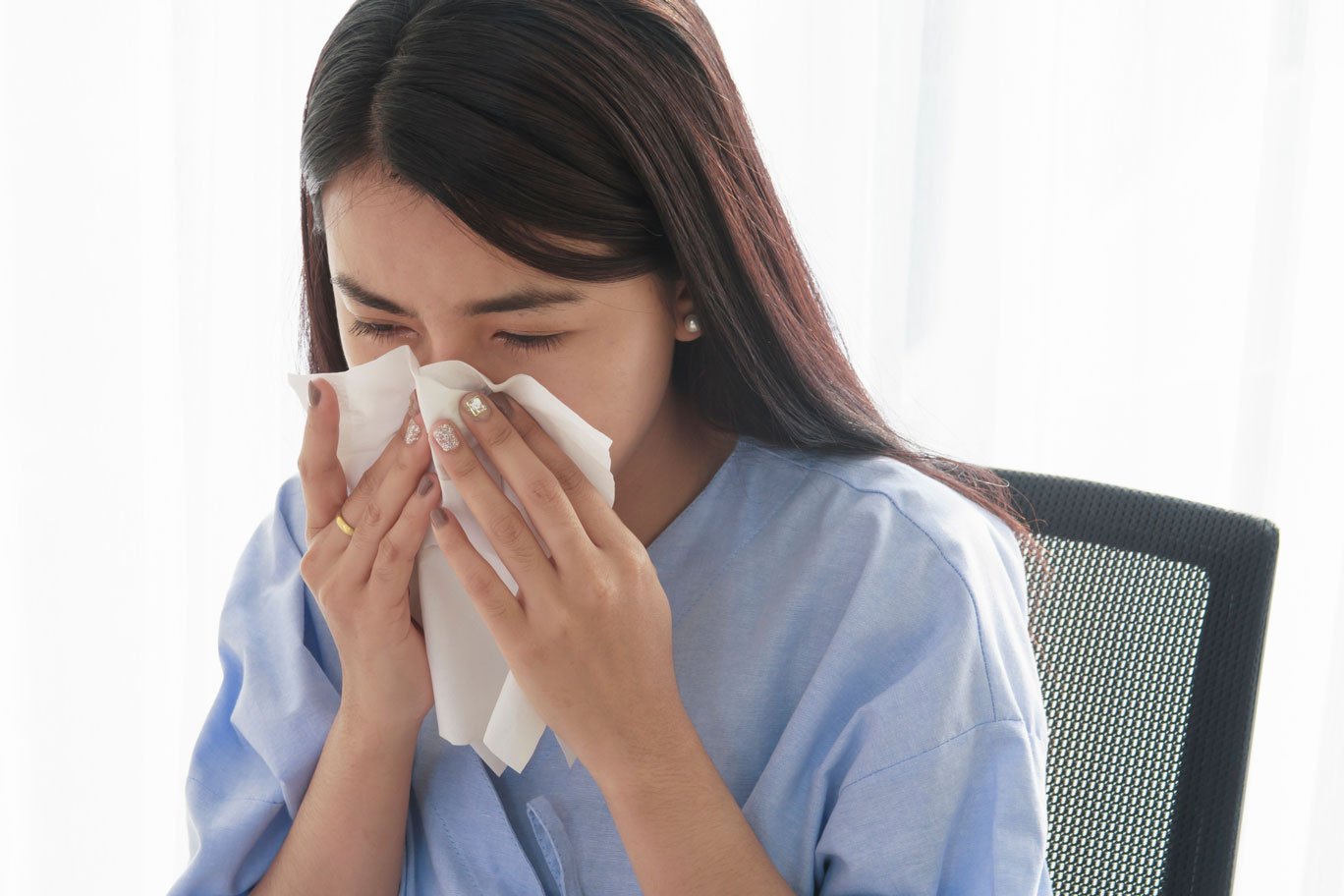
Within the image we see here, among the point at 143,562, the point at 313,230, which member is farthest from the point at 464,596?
the point at 143,562

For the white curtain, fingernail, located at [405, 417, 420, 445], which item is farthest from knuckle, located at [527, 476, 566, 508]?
the white curtain

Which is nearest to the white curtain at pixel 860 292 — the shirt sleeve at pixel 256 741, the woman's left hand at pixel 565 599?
the shirt sleeve at pixel 256 741

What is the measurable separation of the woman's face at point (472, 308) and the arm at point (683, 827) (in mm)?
232

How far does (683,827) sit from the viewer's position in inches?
32.8

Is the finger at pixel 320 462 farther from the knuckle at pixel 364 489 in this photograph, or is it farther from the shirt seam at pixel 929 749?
the shirt seam at pixel 929 749

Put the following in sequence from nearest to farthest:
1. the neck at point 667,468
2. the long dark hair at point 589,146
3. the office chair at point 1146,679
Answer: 1. the long dark hair at point 589,146
2. the office chair at point 1146,679
3. the neck at point 667,468

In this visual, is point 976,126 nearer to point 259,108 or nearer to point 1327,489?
point 1327,489

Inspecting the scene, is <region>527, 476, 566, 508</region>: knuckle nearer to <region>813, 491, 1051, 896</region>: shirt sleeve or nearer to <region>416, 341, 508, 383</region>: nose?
<region>416, 341, 508, 383</region>: nose

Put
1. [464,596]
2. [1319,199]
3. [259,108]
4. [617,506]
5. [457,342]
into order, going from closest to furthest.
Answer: [457,342] < [464,596] < [617,506] < [1319,199] < [259,108]

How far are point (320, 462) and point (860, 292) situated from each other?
1103mm

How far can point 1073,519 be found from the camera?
102cm

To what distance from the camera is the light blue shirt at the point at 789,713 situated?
2.81ft

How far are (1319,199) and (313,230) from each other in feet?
4.02

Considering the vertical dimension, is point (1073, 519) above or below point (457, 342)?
below
